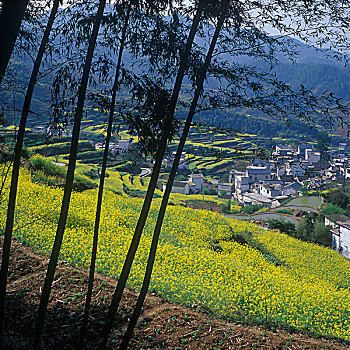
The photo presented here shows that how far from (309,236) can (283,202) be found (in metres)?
17.4

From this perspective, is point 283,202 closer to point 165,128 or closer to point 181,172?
point 181,172

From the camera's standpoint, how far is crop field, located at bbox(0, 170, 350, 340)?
5562 mm

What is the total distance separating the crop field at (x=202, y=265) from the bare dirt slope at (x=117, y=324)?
0.49 m

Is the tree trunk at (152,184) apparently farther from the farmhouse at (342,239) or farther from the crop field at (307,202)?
the crop field at (307,202)

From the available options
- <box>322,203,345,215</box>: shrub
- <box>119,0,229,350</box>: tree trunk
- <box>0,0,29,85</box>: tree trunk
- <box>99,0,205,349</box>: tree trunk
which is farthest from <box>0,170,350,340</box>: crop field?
<box>322,203,345,215</box>: shrub

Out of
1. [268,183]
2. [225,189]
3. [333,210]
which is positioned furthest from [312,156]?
[333,210]

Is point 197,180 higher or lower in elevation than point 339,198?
lower

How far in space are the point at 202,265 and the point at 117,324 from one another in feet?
12.1

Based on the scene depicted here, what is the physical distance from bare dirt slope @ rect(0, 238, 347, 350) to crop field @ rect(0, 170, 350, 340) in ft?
1.61

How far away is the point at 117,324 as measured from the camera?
4340 millimetres

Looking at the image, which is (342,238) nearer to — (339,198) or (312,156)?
(339,198)

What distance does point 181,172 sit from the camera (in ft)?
167

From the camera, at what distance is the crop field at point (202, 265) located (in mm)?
5562

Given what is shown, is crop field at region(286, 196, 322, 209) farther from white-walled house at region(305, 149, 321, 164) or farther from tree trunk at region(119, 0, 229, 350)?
tree trunk at region(119, 0, 229, 350)
